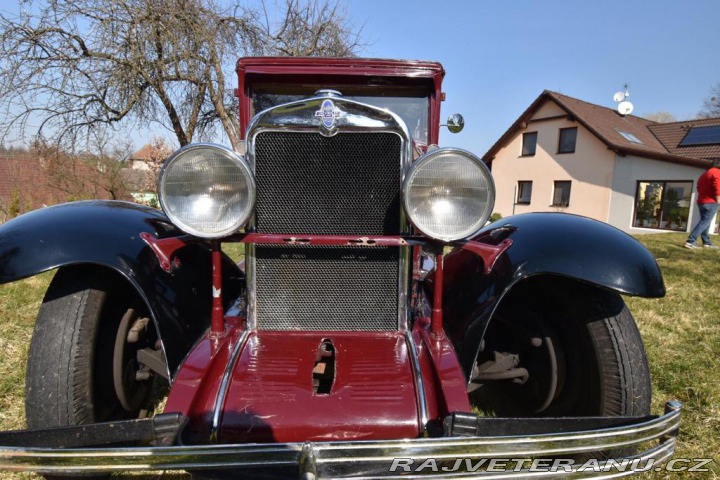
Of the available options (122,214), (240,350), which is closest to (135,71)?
(122,214)

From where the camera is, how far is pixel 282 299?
80.0 inches

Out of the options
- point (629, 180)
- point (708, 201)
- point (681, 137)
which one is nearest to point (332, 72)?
point (708, 201)

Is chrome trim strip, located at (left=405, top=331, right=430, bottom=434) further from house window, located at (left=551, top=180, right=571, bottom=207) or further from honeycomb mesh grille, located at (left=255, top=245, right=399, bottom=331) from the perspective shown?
house window, located at (left=551, top=180, right=571, bottom=207)

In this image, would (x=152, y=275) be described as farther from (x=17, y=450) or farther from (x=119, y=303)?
(x=17, y=450)

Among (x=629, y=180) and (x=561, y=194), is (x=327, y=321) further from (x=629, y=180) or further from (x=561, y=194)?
(x=561, y=194)

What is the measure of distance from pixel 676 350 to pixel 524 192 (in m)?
18.7

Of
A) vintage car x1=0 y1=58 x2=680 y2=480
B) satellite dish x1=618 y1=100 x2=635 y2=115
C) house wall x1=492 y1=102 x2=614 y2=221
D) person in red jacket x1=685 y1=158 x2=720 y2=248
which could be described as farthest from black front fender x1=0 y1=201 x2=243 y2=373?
satellite dish x1=618 y1=100 x2=635 y2=115

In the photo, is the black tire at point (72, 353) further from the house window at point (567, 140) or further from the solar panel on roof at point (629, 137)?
the solar panel on roof at point (629, 137)

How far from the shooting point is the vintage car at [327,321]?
4.30ft

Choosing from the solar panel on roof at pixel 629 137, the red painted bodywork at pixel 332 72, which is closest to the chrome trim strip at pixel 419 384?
the red painted bodywork at pixel 332 72

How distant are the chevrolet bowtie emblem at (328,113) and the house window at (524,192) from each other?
20.5 metres

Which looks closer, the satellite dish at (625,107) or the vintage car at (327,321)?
the vintage car at (327,321)

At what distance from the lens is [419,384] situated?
1.65 m

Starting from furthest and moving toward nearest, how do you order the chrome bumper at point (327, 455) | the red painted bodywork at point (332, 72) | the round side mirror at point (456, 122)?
the round side mirror at point (456, 122) < the red painted bodywork at point (332, 72) < the chrome bumper at point (327, 455)
